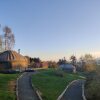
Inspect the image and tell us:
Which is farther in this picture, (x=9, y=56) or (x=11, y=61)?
(x=9, y=56)

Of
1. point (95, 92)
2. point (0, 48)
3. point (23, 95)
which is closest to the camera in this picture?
point (23, 95)

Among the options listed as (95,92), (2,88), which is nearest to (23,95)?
(2,88)

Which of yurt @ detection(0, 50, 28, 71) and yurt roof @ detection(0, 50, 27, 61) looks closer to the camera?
yurt @ detection(0, 50, 28, 71)

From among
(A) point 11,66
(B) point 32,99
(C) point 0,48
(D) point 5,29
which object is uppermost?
(D) point 5,29

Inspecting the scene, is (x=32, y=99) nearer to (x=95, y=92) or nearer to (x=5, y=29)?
(x=95, y=92)

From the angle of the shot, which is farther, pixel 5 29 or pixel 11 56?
pixel 5 29

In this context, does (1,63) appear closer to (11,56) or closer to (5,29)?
(11,56)

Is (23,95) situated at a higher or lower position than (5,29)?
lower

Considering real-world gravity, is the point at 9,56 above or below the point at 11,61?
above

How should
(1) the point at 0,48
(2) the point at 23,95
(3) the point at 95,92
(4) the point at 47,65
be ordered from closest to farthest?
(2) the point at 23,95 → (3) the point at 95,92 → (1) the point at 0,48 → (4) the point at 47,65

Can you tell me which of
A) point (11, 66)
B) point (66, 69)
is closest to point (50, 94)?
point (11, 66)

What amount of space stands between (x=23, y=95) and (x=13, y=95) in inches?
58.6

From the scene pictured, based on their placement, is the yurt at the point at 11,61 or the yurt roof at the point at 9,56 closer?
the yurt at the point at 11,61

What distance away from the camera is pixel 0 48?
83625 mm
